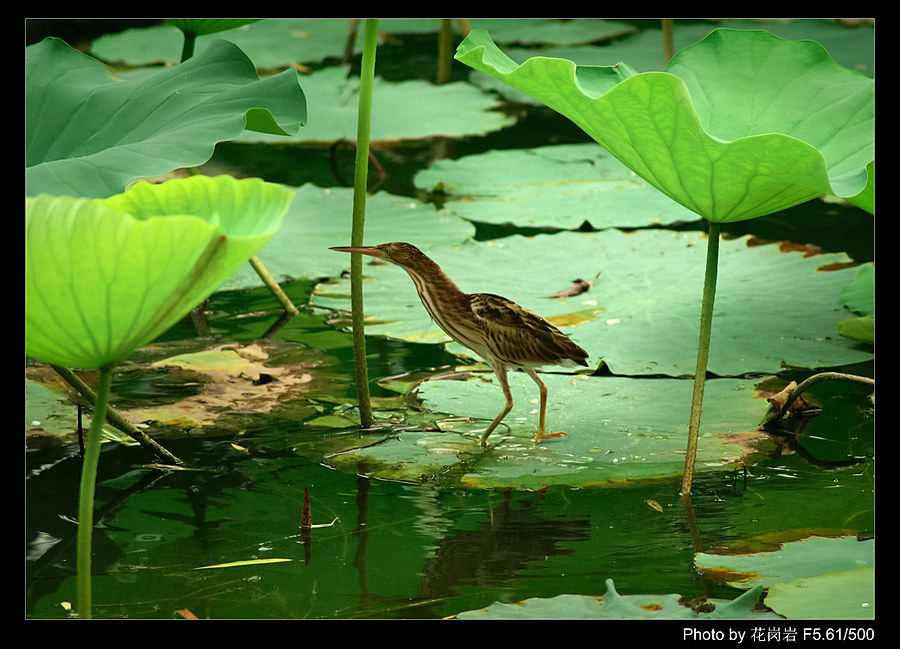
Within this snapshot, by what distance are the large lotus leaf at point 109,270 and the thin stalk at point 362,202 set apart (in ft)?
3.74

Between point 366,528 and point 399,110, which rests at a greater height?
point 399,110

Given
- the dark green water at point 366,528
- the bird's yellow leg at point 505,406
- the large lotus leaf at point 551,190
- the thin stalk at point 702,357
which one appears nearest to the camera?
the dark green water at point 366,528

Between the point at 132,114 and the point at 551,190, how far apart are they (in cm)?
284

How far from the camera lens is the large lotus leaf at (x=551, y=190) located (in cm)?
464

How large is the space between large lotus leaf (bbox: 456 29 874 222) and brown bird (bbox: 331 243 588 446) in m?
0.55

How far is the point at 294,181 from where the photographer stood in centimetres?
536

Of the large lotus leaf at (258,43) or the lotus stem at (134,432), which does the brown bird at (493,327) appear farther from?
the large lotus leaf at (258,43)

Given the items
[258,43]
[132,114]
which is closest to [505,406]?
[132,114]

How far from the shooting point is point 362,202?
278 centimetres

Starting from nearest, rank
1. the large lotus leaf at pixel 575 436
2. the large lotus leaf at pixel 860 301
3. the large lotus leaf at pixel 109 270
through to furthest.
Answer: the large lotus leaf at pixel 109 270 → the large lotus leaf at pixel 575 436 → the large lotus leaf at pixel 860 301

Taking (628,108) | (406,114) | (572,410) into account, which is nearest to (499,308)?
(572,410)

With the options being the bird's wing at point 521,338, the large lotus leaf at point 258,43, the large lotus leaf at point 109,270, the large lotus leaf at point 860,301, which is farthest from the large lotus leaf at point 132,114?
the large lotus leaf at point 258,43

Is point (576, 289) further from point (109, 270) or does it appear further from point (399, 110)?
point (399, 110)

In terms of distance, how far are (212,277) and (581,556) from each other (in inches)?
42.1
